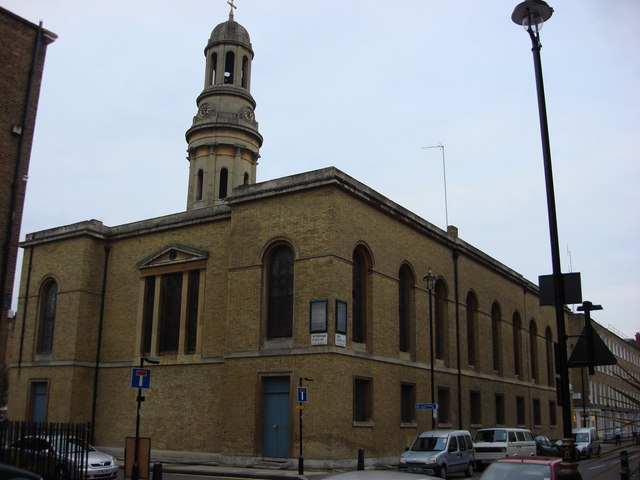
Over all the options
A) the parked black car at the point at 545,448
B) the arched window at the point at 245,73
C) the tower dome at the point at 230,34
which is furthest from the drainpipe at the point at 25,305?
the parked black car at the point at 545,448

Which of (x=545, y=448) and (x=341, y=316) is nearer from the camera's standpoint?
(x=341, y=316)

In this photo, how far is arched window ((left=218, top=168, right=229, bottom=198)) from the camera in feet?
125

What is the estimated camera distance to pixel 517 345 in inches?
1647

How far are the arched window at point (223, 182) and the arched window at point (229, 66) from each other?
600 centimetres

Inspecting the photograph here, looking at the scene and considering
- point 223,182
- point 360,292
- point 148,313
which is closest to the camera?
point 360,292

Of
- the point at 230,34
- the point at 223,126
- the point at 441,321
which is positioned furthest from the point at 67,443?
the point at 230,34

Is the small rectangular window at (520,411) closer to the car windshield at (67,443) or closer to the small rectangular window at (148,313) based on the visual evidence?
the small rectangular window at (148,313)

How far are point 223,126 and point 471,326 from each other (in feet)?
60.0

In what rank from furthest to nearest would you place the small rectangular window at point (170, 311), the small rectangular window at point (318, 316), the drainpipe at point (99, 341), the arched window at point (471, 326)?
the arched window at point (471, 326), the drainpipe at point (99, 341), the small rectangular window at point (170, 311), the small rectangular window at point (318, 316)

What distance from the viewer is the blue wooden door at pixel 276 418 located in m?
24.2

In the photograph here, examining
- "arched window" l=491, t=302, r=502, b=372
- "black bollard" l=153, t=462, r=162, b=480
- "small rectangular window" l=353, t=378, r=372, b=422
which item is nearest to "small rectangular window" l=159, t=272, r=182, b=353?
"small rectangular window" l=353, t=378, r=372, b=422

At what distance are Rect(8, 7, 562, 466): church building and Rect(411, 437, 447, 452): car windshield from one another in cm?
251

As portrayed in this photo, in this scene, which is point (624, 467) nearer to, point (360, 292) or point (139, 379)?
point (139, 379)

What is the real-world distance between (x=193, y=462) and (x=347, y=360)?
791 cm
